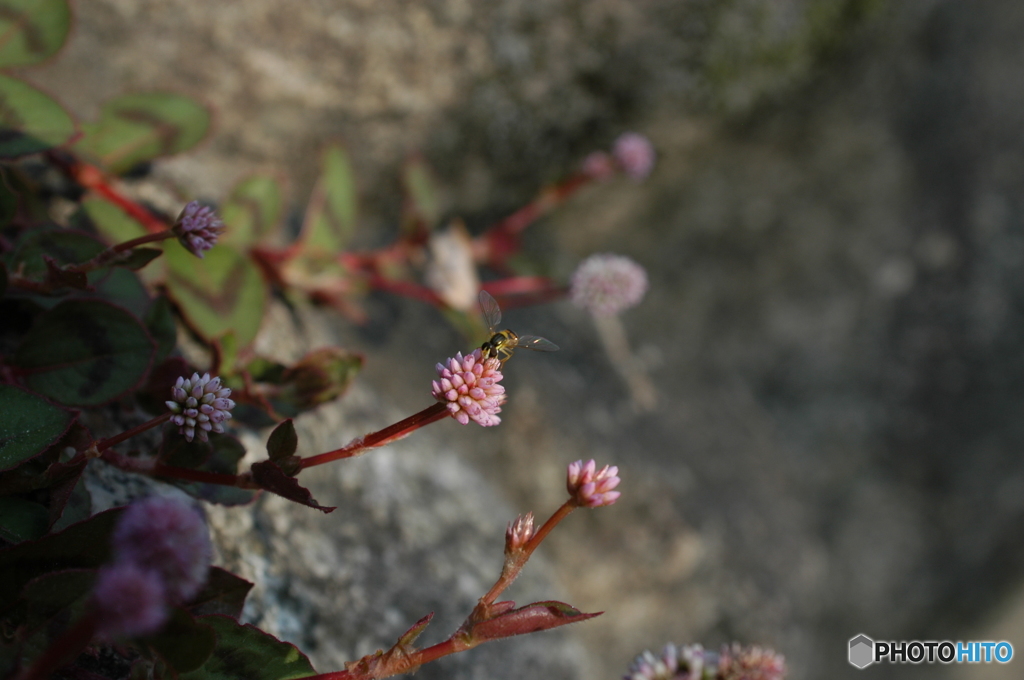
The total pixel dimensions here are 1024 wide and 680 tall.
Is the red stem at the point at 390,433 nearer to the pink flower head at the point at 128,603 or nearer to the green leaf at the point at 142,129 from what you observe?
the pink flower head at the point at 128,603

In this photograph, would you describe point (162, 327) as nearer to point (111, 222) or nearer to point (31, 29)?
point (111, 222)

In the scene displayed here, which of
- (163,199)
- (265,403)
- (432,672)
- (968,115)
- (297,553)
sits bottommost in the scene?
(432,672)

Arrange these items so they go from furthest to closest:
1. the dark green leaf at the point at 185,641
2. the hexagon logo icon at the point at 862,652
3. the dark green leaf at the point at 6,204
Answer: the hexagon logo icon at the point at 862,652 → the dark green leaf at the point at 6,204 → the dark green leaf at the point at 185,641

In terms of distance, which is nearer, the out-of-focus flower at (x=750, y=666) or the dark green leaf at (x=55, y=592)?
the dark green leaf at (x=55, y=592)

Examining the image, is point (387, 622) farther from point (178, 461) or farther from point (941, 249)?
point (941, 249)

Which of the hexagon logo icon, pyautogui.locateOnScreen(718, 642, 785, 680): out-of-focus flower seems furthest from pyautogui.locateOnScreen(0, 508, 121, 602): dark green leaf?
the hexagon logo icon

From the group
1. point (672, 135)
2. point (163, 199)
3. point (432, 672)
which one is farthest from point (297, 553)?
A: point (672, 135)

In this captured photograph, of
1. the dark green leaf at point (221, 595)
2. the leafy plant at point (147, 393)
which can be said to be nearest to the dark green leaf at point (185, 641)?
the leafy plant at point (147, 393)

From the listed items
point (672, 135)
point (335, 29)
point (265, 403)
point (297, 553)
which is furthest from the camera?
point (672, 135)
